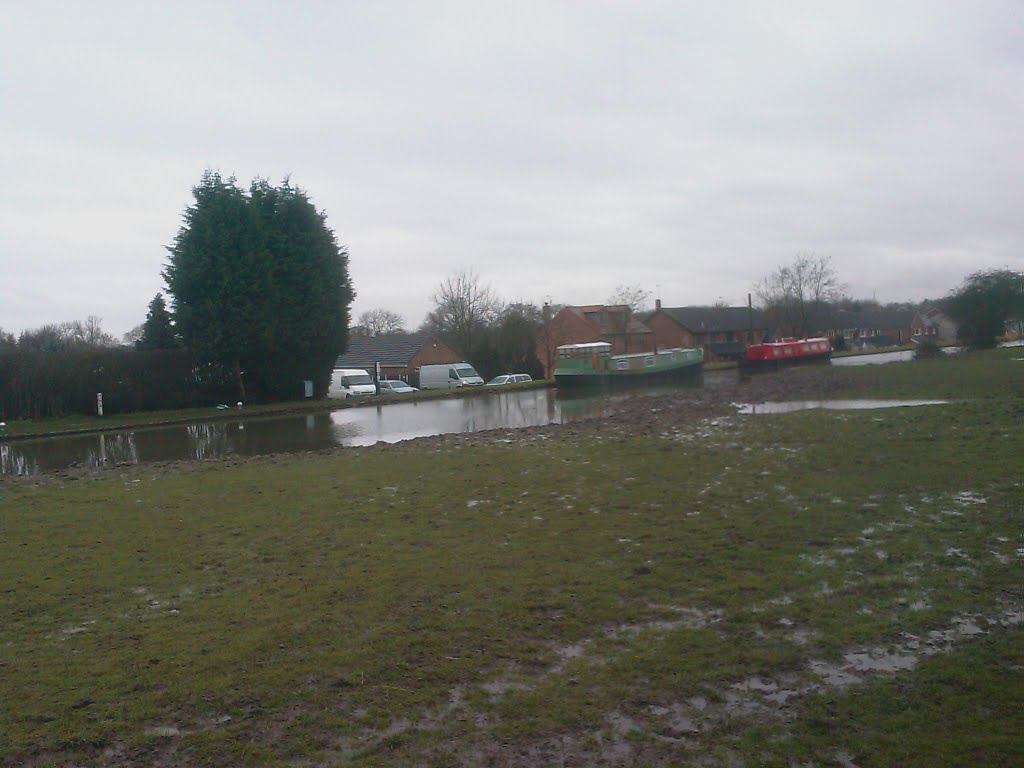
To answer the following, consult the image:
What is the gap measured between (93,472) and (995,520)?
51.9 feet

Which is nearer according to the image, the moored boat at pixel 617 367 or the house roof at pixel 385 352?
the moored boat at pixel 617 367

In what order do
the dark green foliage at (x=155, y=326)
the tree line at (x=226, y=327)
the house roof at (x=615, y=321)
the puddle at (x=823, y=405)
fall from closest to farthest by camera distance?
the puddle at (x=823, y=405)
the tree line at (x=226, y=327)
the dark green foliage at (x=155, y=326)
the house roof at (x=615, y=321)

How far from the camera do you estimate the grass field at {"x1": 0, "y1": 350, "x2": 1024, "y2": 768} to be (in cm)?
415

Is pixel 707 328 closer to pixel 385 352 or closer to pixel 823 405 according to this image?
pixel 385 352

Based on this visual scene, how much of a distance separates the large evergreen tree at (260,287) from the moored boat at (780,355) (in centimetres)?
2698

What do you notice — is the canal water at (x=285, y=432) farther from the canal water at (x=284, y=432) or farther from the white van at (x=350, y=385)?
the white van at (x=350, y=385)

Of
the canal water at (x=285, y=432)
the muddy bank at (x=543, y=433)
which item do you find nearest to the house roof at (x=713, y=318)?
the canal water at (x=285, y=432)

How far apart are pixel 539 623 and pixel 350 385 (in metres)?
40.1

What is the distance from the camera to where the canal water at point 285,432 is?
2081 centimetres

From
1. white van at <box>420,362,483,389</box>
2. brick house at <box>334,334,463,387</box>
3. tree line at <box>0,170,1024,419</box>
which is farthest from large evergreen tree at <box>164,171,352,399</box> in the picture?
brick house at <box>334,334,463,387</box>

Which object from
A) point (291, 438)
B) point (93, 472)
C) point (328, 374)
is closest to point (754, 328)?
point (328, 374)

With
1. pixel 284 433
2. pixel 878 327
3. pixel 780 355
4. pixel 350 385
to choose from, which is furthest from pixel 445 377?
pixel 878 327

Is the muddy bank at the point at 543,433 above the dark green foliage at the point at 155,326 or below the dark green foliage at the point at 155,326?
below

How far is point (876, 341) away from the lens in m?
108
